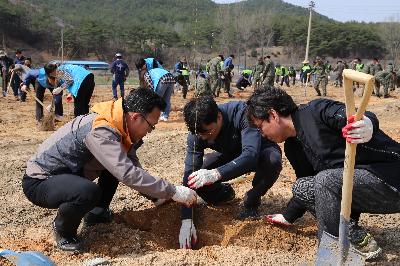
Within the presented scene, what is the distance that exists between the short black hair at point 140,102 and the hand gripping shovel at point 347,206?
110 centimetres

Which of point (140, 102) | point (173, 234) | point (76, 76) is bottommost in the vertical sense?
point (173, 234)

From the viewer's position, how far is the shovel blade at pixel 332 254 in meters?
2.42

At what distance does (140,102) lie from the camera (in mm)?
2709

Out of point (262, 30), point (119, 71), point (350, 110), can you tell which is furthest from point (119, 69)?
point (262, 30)

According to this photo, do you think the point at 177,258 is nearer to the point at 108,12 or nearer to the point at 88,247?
the point at 88,247

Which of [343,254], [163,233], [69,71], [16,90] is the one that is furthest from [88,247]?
[16,90]

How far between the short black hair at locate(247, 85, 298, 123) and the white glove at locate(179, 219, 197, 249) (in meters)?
0.95

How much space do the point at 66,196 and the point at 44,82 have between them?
5436 millimetres

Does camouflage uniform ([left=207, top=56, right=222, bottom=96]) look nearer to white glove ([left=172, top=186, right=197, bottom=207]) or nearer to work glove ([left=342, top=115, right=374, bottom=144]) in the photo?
white glove ([left=172, top=186, right=197, bottom=207])

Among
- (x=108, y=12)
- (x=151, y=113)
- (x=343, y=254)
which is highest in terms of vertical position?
(x=108, y=12)

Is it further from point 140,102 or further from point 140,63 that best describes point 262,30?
point 140,102

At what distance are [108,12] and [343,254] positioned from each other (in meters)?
100

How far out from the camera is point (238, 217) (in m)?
3.48

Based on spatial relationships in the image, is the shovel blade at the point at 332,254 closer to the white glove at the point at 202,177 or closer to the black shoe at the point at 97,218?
the white glove at the point at 202,177
